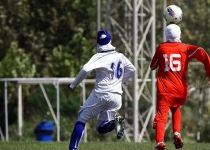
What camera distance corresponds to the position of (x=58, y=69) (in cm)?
2773

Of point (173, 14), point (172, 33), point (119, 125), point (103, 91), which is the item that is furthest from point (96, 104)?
point (173, 14)

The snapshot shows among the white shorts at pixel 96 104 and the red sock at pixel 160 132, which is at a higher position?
the white shorts at pixel 96 104

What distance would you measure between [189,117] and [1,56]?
7.19m

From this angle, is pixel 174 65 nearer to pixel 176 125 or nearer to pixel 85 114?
pixel 176 125

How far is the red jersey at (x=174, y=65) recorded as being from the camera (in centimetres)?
1134

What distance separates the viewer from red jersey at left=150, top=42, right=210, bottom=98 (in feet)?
37.2

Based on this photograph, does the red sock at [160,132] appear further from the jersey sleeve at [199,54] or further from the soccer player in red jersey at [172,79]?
the jersey sleeve at [199,54]

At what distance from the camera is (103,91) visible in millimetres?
11156

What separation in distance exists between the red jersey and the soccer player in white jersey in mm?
550

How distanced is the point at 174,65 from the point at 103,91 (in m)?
1.05

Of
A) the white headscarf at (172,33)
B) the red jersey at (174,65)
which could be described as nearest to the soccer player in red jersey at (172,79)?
the red jersey at (174,65)

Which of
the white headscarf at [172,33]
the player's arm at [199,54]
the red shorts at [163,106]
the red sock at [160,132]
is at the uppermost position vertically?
the white headscarf at [172,33]

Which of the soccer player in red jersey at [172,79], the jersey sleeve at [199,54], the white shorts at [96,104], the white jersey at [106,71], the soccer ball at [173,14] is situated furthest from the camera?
the soccer ball at [173,14]

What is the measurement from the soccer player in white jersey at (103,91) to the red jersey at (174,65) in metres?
0.55
